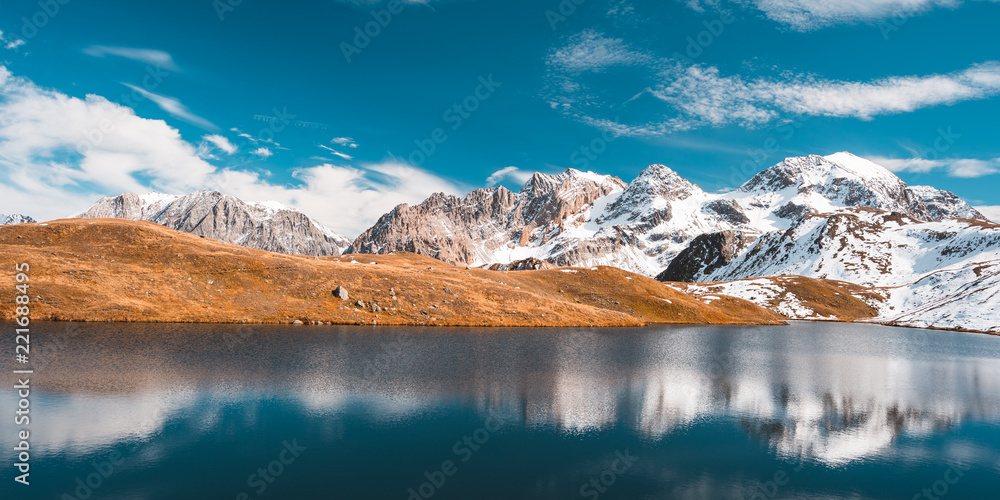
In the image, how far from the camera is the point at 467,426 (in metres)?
31.6

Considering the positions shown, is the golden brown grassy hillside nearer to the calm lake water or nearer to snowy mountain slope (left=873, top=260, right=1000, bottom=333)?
the calm lake water

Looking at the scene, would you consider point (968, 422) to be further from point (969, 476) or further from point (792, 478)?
point (792, 478)

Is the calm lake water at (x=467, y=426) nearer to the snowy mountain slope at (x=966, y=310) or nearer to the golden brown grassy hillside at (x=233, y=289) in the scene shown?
the golden brown grassy hillside at (x=233, y=289)

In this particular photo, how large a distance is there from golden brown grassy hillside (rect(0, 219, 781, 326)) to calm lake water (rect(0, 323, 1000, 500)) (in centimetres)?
2017

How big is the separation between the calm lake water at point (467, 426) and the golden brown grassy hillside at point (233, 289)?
66.2 ft

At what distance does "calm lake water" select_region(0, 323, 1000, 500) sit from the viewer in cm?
2319

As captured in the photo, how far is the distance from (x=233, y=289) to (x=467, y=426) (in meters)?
80.6

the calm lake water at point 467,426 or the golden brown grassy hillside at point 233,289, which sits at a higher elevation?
the golden brown grassy hillside at point 233,289

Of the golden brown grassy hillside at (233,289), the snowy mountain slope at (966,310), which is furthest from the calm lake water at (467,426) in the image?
the snowy mountain slope at (966,310)

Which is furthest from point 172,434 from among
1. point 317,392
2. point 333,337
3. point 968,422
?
point 968,422

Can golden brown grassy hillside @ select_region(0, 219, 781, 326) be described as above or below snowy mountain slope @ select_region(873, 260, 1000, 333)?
above

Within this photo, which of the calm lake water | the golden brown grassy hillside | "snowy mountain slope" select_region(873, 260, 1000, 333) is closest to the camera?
the calm lake water

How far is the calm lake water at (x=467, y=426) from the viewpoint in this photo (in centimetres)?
2319

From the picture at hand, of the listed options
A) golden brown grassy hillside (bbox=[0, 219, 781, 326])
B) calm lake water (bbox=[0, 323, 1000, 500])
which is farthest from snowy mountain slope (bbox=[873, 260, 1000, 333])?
calm lake water (bbox=[0, 323, 1000, 500])
